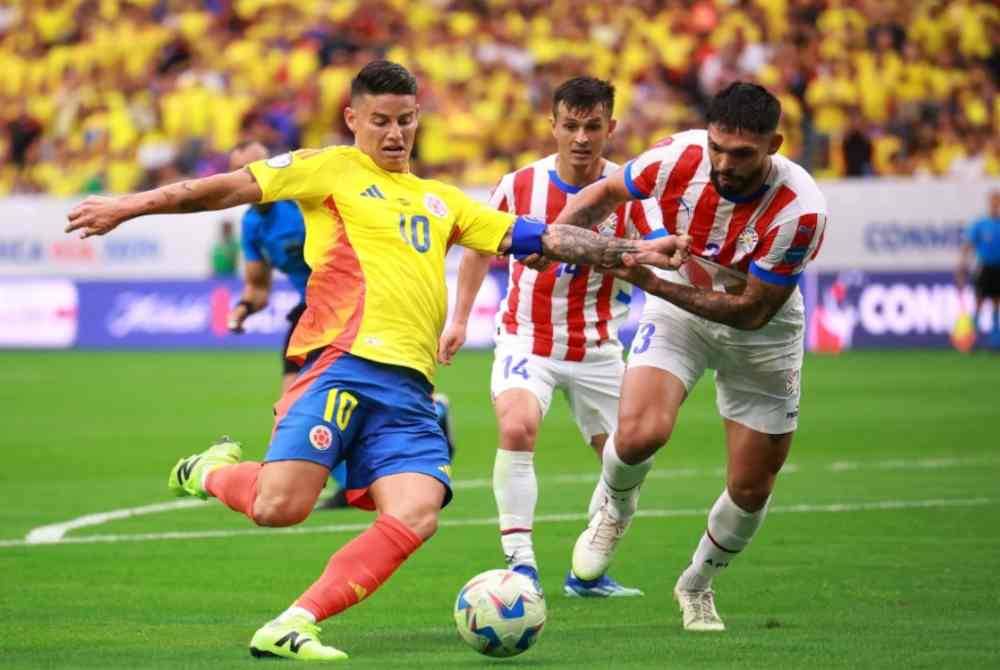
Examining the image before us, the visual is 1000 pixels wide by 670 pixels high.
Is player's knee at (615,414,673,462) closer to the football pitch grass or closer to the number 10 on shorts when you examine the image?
the football pitch grass

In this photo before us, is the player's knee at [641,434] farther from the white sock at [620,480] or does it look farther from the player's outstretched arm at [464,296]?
the player's outstretched arm at [464,296]

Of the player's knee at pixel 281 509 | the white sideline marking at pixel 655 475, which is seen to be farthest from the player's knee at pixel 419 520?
the white sideline marking at pixel 655 475

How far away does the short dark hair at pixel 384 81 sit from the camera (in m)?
7.03

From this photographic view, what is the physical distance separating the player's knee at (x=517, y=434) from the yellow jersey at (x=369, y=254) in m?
1.67

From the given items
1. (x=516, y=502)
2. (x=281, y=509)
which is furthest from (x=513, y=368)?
(x=281, y=509)

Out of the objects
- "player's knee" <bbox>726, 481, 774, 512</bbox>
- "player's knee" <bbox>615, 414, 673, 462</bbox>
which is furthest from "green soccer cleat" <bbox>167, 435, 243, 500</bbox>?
"player's knee" <bbox>726, 481, 774, 512</bbox>

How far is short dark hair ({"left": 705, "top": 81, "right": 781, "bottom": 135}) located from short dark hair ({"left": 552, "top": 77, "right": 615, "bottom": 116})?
65.9 inches

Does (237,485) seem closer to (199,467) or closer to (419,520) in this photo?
(199,467)

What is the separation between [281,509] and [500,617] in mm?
888

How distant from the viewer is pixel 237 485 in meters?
7.13

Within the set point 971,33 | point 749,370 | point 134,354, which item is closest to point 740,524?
point 749,370

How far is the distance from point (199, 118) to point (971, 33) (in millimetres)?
12178

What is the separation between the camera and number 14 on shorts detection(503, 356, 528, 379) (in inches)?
359

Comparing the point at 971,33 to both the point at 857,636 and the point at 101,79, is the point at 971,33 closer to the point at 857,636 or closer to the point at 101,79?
the point at 101,79
